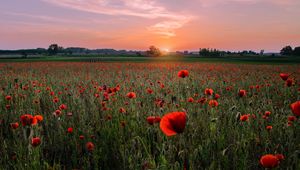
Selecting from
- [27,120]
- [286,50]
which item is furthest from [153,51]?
[27,120]

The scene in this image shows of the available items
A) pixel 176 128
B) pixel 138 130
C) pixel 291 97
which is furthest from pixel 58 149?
pixel 291 97

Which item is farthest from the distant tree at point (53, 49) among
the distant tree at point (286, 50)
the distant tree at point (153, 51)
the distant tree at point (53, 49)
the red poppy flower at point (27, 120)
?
the red poppy flower at point (27, 120)

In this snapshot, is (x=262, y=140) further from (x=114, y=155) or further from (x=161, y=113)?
(x=114, y=155)

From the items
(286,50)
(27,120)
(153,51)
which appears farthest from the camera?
(153,51)

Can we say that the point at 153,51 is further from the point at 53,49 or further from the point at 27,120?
the point at 27,120

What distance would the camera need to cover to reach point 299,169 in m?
2.03

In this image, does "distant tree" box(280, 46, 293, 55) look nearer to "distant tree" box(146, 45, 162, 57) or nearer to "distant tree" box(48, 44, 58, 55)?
"distant tree" box(146, 45, 162, 57)

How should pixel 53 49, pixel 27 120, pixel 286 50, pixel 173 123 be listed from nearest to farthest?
pixel 173 123 < pixel 27 120 < pixel 286 50 < pixel 53 49

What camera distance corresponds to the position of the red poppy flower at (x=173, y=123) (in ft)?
4.94

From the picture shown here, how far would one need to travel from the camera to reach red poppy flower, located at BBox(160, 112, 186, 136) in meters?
1.51

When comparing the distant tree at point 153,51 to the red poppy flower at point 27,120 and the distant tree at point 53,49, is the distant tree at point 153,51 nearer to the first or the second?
the distant tree at point 53,49

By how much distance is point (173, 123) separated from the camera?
153 centimetres

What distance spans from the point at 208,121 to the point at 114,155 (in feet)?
4.18

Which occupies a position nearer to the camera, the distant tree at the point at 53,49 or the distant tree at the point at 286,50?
the distant tree at the point at 286,50
